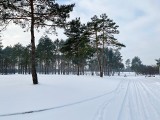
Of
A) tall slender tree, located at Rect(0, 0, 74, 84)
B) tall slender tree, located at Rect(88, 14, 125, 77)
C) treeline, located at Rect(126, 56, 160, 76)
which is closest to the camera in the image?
tall slender tree, located at Rect(0, 0, 74, 84)

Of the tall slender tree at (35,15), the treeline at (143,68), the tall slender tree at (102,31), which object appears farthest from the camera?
the treeline at (143,68)

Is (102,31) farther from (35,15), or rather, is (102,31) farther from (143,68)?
(143,68)

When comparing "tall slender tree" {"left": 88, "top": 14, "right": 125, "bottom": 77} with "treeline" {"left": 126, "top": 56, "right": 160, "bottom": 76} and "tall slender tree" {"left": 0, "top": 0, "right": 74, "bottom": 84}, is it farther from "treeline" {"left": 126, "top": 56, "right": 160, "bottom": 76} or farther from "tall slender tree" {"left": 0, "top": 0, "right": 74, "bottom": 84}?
"treeline" {"left": 126, "top": 56, "right": 160, "bottom": 76}

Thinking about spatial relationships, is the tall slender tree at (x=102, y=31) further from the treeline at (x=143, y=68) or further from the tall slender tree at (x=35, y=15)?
the treeline at (x=143, y=68)

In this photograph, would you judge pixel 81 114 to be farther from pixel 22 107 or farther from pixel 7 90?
pixel 7 90

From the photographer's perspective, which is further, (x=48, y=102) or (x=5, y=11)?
(x=5, y=11)

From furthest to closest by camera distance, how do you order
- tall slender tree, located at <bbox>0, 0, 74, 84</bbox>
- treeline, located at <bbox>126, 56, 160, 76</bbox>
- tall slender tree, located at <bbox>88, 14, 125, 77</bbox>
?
1. treeline, located at <bbox>126, 56, 160, 76</bbox>
2. tall slender tree, located at <bbox>88, 14, 125, 77</bbox>
3. tall slender tree, located at <bbox>0, 0, 74, 84</bbox>

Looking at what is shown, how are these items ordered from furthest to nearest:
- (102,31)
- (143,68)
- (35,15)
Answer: (143,68), (102,31), (35,15)

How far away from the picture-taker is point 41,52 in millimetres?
74750

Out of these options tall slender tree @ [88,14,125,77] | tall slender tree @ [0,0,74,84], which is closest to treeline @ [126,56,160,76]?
tall slender tree @ [88,14,125,77]

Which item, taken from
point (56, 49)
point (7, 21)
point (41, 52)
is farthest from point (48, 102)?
point (56, 49)

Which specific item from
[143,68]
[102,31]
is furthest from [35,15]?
[143,68]

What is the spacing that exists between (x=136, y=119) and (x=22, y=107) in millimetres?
5743

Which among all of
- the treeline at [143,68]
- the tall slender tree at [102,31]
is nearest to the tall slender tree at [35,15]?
the tall slender tree at [102,31]
